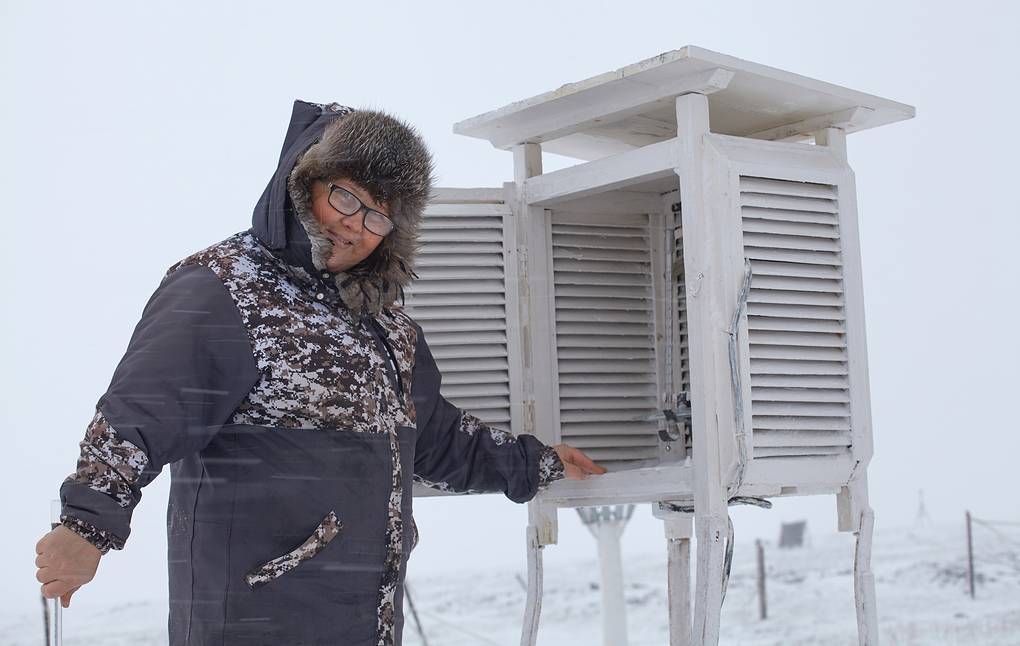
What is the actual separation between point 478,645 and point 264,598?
392 inches

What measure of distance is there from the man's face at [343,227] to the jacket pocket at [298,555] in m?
0.47

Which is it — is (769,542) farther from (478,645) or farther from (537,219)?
(537,219)

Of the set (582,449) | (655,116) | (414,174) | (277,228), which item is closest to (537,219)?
(655,116)

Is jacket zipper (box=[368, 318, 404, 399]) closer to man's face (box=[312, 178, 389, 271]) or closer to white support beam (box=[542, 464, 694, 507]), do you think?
man's face (box=[312, 178, 389, 271])

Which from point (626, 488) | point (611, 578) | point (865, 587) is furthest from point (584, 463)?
point (611, 578)

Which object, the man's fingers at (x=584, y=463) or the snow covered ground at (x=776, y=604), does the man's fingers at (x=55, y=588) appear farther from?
the snow covered ground at (x=776, y=604)

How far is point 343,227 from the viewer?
2.13m

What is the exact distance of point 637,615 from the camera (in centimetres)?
1258

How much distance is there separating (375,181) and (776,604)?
1141cm

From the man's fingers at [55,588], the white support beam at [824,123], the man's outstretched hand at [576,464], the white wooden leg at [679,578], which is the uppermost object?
the white support beam at [824,123]

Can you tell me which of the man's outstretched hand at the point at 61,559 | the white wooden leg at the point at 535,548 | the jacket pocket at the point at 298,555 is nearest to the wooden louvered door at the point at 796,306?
the white wooden leg at the point at 535,548

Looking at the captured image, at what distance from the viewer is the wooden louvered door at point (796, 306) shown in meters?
2.55

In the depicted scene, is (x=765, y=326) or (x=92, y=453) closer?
(x=92, y=453)

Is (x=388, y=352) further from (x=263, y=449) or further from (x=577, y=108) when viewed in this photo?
(x=577, y=108)
